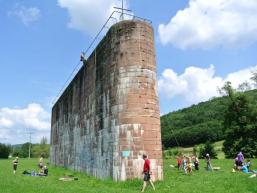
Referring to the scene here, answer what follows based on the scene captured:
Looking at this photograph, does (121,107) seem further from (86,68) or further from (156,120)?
(86,68)

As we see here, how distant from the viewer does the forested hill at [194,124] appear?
93.9m

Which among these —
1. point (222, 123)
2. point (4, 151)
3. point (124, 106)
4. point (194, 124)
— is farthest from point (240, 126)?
point (4, 151)

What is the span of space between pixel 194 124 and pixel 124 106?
297 feet

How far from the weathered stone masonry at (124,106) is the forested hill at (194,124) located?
64.9 meters

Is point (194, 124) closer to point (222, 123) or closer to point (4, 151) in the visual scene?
point (222, 123)

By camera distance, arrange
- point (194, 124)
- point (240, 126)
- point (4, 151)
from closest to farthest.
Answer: point (240, 126) < point (194, 124) < point (4, 151)

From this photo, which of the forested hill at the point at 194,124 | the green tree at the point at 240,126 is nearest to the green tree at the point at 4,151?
the forested hill at the point at 194,124

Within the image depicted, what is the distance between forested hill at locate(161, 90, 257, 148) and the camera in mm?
93875

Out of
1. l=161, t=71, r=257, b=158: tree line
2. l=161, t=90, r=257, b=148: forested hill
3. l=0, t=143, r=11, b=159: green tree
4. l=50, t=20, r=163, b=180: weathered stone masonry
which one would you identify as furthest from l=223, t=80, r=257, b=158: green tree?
l=0, t=143, r=11, b=159: green tree

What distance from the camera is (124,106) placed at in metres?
20.1

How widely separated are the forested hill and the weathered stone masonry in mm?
64918

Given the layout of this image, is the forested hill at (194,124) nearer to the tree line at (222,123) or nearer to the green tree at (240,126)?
the tree line at (222,123)

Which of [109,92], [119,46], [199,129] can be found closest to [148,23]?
[119,46]

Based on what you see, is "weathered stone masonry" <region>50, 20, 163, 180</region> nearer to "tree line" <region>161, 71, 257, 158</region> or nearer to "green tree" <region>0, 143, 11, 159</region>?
"tree line" <region>161, 71, 257, 158</region>
